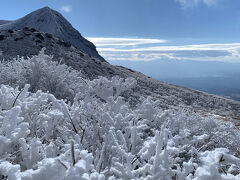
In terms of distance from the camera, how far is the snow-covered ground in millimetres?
1321

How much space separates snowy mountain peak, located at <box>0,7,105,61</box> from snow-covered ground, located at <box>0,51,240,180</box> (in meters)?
41.0

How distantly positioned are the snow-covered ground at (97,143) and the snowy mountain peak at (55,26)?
1613 inches

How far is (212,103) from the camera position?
79.4 feet

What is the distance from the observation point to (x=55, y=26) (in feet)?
150

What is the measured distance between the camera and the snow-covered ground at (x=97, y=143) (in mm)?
1321

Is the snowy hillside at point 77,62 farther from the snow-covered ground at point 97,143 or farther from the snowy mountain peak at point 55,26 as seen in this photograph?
the snowy mountain peak at point 55,26

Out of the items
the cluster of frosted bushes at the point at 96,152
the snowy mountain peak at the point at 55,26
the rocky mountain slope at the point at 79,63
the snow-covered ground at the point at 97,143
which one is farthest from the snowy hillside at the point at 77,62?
the snowy mountain peak at the point at 55,26

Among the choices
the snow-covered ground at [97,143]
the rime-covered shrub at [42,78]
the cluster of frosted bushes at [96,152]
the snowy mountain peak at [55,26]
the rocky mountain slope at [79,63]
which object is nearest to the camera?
the cluster of frosted bushes at [96,152]

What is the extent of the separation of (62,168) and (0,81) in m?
6.18

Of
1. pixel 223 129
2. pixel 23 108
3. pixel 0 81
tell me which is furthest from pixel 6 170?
pixel 0 81

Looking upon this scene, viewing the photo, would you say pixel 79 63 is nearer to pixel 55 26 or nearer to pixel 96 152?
pixel 96 152

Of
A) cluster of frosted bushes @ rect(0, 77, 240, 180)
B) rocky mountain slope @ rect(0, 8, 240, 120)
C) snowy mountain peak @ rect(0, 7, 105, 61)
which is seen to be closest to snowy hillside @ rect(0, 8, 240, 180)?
cluster of frosted bushes @ rect(0, 77, 240, 180)

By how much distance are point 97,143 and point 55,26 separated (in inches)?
1850

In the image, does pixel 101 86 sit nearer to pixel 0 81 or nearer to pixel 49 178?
pixel 49 178
